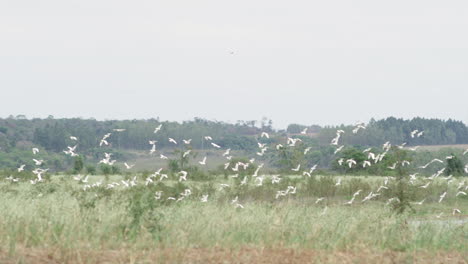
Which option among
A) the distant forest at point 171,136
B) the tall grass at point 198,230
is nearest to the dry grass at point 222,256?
the tall grass at point 198,230

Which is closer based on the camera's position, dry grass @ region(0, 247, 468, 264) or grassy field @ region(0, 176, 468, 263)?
dry grass @ region(0, 247, 468, 264)

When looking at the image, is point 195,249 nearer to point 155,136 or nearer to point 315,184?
point 315,184

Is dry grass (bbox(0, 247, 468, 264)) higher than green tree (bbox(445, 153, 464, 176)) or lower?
higher

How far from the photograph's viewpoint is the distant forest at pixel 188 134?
130750mm

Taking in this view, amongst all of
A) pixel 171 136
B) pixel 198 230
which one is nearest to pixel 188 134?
pixel 171 136

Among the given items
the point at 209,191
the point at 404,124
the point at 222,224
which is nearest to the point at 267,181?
the point at 209,191

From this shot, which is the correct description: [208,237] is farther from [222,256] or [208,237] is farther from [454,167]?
[454,167]

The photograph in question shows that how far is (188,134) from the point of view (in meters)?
145

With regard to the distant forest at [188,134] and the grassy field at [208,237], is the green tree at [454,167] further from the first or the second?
the distant forest at [188,134]

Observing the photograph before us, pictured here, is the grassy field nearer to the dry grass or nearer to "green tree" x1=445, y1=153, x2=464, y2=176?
the dry grass

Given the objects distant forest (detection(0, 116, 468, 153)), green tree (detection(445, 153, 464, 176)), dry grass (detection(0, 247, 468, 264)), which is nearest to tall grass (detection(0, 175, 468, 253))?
dry grass (detection(0, 247, 468, 264))

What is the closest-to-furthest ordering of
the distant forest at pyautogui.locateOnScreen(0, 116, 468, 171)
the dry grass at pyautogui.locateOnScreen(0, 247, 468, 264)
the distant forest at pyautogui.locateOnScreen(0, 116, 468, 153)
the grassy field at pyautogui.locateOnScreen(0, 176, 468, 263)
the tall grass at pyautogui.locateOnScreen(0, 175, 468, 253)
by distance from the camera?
the dry grass at pyautogui.locateOnScreen(0, 247, 468, 264) → the grassy field at pyautogui.locateOnScreen(0, 176, 468, 263) → the tall grass at pyautogui.locateOnScreen(0, 175, 468, 253) → the distant forest at pyautogui.locateOnScreen(0, 116, 468, 171) → the distant forest at pyautogui.locateOnScreen(0, 116, 468, 153)

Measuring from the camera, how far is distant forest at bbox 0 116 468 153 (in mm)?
130750

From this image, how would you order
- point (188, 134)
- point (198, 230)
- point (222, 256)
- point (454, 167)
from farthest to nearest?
point (188, 134) < point (454, 167) < point (198, 230) < point (222, 256)
